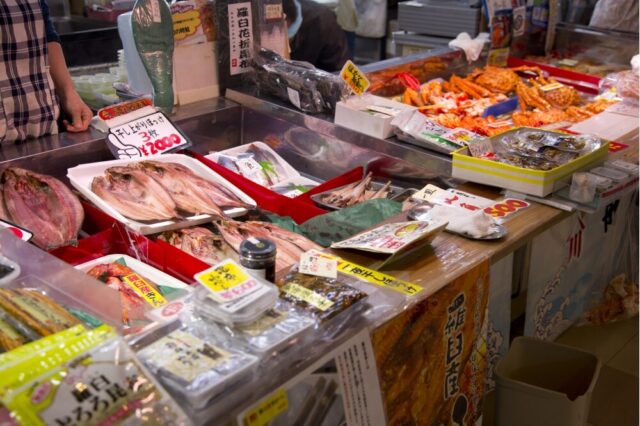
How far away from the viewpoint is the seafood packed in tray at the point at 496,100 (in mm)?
3461

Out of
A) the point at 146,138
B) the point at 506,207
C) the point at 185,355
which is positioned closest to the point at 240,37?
the point at 146,138

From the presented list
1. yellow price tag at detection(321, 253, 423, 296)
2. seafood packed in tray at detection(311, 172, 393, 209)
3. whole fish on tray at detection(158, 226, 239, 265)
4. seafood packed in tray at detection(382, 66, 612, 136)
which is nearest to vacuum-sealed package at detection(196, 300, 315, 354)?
yellow price tag at detection(321, 253, 423, 296)

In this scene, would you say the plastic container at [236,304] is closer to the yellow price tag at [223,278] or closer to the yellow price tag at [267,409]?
the yellow price tag at [223,278]

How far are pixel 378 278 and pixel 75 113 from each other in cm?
161

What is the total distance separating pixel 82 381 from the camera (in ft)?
3.97

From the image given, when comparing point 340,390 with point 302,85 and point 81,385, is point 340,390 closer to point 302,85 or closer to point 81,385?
point 81,385

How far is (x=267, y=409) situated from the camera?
55.7 inches

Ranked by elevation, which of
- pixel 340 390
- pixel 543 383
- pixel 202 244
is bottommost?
pixel 543 383

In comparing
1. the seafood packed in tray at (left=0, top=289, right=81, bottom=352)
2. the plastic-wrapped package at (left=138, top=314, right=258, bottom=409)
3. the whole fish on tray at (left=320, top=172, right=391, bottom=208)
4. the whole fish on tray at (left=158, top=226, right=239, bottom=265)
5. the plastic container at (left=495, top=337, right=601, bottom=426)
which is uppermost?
the seafood packed in tray at (left=0, top=289, right=81, bottom=352)

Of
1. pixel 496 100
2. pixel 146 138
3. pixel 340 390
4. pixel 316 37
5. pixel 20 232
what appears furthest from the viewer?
pixel 316 37

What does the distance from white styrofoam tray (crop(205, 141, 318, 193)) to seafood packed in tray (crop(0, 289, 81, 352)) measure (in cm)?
149

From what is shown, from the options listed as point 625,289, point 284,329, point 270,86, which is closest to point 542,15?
point 625,289

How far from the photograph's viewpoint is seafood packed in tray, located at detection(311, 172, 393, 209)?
258 centimetres

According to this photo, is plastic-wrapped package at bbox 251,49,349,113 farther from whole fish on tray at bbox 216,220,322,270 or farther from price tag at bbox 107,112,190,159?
whole fish on tray at bbox 216,220,322,270
